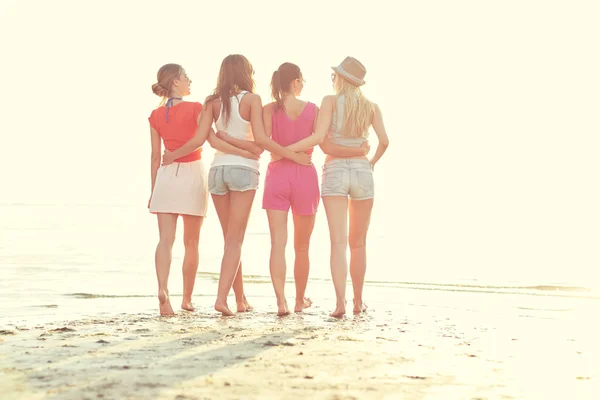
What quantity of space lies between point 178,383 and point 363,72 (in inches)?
147

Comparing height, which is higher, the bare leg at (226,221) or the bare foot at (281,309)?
the bare leg at (226,221)

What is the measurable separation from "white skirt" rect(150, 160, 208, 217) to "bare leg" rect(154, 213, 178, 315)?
100 mm

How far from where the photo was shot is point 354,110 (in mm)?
6898

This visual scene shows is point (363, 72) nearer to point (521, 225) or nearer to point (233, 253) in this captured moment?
point (233, 253)

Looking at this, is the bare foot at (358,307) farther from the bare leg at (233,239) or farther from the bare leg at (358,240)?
the bare leg at (233,239)

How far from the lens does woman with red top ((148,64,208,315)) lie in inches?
269

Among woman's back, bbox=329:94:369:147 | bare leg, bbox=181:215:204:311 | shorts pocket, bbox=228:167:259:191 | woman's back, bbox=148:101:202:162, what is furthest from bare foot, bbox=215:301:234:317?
woman's back, bbox=329:94:369:147

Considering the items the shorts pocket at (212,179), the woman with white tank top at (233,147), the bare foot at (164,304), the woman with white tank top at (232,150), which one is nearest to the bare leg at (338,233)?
the woman with white tank top at (233,147)

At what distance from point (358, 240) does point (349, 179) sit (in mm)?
569

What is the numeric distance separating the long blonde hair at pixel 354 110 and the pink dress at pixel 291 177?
0.95ft

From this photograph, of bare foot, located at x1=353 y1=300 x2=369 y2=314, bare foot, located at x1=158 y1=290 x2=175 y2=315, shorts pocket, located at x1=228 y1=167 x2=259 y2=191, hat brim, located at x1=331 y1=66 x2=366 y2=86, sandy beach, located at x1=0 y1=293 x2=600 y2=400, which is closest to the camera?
sandy beach, located at x1=0 y1=293 x2=600 y2=400

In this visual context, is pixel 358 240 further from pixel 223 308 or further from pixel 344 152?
pixel 223 308

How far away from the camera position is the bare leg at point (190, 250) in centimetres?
700

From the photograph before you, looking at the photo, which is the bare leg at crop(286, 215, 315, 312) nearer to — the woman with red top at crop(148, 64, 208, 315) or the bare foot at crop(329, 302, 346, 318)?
the bare foot at crop(329, 302, 346, 318)
